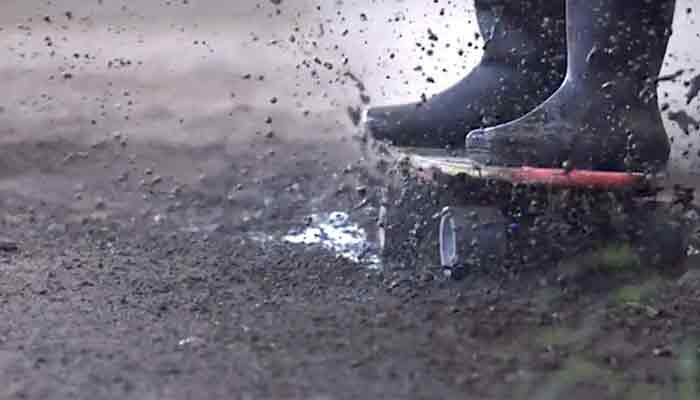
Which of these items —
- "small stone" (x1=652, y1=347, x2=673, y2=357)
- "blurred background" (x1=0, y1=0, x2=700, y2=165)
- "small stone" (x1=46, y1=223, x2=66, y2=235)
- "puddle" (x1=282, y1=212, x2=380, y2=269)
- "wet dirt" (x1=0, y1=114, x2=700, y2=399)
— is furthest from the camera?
"blurred background" (x1=0, y1=0, x2=700, y2=165)

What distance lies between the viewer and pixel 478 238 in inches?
102

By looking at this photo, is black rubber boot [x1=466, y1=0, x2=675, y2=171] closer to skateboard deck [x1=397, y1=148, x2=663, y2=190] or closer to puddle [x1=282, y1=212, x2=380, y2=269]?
skateboard deck [x1=397, y1=148, x2=663, y2=190]

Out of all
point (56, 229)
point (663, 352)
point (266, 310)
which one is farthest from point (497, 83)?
point (56, 229)

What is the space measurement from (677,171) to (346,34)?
1432 millimetres

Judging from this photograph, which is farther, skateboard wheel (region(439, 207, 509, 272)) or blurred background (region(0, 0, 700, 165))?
blurred background (region(0, 0, 700, 165))

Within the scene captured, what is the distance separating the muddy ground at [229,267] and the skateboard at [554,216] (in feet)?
0.17

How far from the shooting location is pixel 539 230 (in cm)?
263

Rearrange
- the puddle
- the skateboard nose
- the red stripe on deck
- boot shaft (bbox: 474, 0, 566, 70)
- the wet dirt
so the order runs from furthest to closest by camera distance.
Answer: the puddle
boot shaft (bbox: 474, 0, 566, 70)
the skateboard nose
the red stripe on deck
the wet dirt

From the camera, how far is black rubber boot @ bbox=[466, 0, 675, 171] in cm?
260

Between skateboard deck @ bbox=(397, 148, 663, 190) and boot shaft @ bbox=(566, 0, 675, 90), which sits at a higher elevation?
boot shaft @ bbox=(566, 0, 675, 90)

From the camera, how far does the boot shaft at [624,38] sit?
260cm

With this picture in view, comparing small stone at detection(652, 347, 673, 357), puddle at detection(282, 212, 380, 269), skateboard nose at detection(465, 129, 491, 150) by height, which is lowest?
puddle at detection(282, 212, 380, 269)

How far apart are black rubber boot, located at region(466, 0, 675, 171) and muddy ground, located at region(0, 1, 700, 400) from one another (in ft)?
0.81

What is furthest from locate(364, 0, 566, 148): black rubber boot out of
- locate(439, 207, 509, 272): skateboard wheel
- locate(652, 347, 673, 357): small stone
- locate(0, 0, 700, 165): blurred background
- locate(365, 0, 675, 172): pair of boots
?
locate(652, 347, 673, 357): small stone
